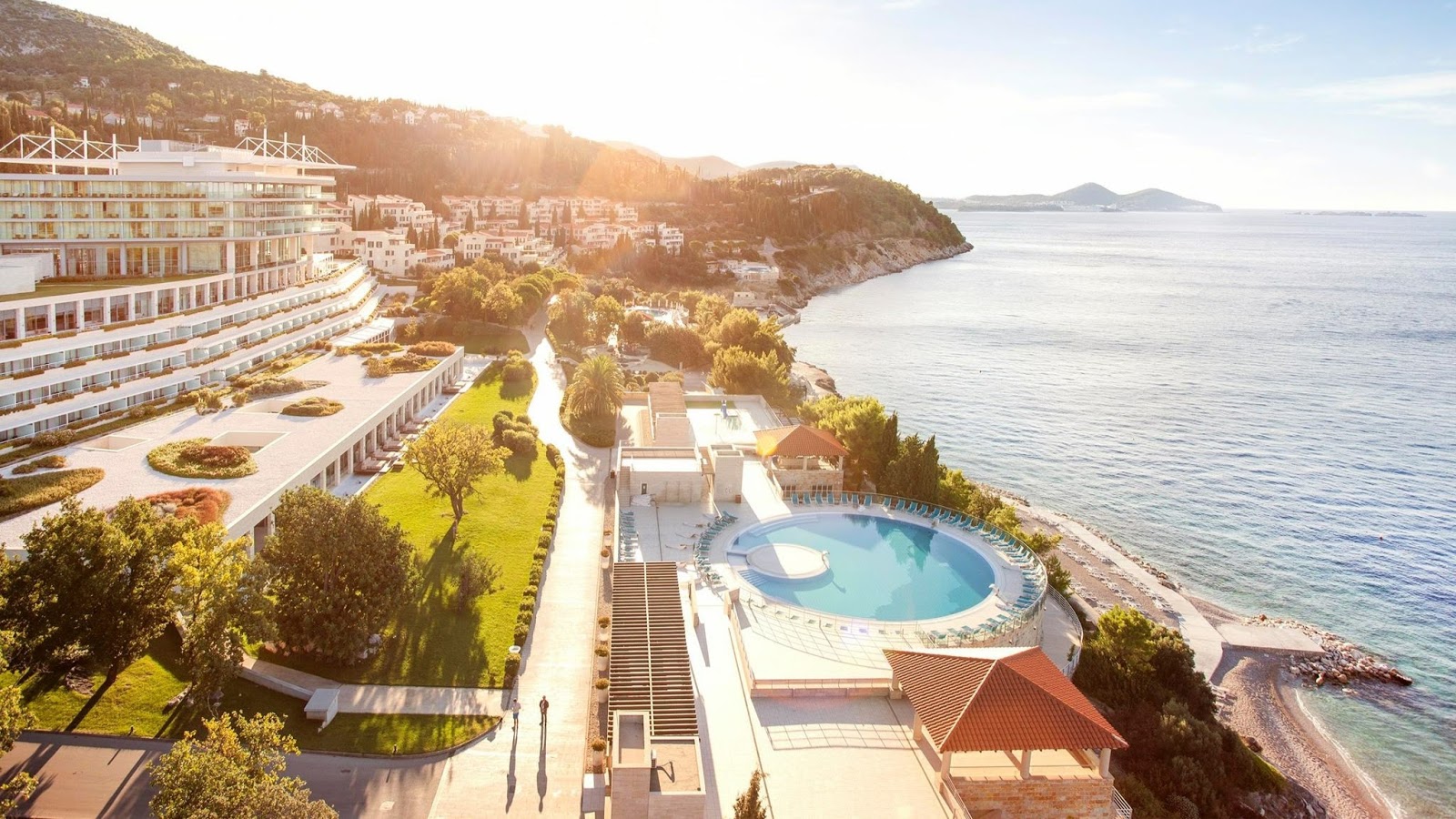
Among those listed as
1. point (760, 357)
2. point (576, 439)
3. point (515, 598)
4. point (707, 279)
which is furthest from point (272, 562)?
point (707, 279)

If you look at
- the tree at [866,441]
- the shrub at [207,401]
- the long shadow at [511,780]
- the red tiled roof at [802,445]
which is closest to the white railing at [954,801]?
the long shadow at [511,780]

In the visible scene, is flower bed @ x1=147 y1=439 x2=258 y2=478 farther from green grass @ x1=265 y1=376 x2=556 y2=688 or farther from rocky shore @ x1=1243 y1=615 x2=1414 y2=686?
rocky shore @ x1=1243 y1=615 x2=1414 y2=686

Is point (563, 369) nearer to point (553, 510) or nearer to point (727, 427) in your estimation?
point (727, 427)

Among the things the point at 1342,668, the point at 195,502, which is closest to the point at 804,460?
the point at 1342,668

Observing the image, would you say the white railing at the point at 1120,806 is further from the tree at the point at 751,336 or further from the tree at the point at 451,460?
the tree at the point at 751,336

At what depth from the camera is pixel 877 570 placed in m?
34.7

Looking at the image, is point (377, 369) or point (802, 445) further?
point (377, 369)

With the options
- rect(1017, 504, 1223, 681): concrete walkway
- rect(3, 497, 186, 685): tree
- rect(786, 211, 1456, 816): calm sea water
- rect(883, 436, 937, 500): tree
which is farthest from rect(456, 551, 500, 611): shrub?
rect(786, 211, 1456, 816): calm sea water

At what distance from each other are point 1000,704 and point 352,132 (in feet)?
547

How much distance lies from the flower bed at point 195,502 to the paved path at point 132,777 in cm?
830

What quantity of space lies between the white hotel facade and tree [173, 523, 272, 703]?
1958 centimetres

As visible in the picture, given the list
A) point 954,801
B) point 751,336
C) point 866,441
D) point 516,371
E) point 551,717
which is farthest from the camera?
point 751,336

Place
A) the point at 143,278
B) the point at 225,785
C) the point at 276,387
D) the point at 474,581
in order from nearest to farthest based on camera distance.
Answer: the point at 225,785
the point at 474,581
the point at 276,387
the point at 143,278

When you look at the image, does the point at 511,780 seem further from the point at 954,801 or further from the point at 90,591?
the point at 90,591
